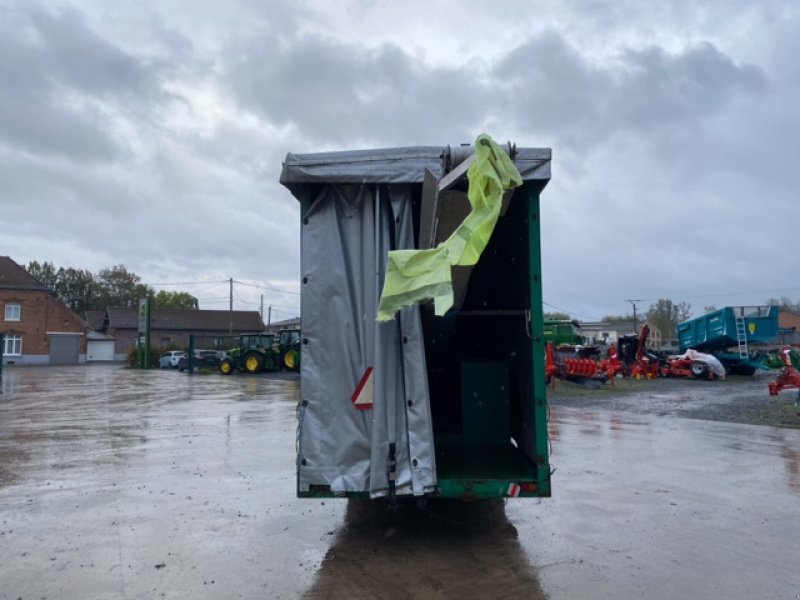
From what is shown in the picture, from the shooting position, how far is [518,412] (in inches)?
264

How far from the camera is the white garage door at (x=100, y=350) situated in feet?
214

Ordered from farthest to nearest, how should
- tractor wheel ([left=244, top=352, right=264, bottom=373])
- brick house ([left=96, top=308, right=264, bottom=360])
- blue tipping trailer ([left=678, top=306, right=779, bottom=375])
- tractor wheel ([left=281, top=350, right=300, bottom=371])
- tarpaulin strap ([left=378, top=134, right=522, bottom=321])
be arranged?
brick house ([left=96, top=308, right=264, bottom=360])
tractor wheel ([left=244, top=352, right=264, bottom=373])
tractor wheel ([left=281, top=350, right=300, bottom=371])
blue tipping trailer ([left=678, top=306, right=779, bottom=375])
tarpaulin strap ([left=378, top=134, right=522, bottom=321])

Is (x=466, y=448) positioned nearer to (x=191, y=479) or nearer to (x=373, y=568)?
(x=373, y=568)

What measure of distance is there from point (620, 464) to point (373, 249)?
5823mm

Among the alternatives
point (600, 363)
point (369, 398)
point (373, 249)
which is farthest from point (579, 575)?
point (600, 363)

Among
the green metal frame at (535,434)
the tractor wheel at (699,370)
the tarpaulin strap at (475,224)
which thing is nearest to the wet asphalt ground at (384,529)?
the green metal frame at (535,434)

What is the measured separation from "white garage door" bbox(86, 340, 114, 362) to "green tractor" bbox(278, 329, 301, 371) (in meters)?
38.3

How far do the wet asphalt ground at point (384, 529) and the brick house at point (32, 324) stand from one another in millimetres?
52921

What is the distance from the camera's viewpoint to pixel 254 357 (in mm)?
35875

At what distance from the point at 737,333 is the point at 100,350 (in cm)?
6219

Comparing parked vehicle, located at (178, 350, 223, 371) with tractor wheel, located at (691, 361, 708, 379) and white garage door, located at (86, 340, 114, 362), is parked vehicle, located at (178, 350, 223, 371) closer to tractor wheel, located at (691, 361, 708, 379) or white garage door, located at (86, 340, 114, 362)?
white garage door, located at (86, 340, 114, 362)

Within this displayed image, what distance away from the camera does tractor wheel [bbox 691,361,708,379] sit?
84.0ft

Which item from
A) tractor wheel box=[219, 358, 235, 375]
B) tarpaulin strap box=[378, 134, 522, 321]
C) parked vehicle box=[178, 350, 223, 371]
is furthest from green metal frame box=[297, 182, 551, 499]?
parked vehicle box=[178, 350, 223, 371]

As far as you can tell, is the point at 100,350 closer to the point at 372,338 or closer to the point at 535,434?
the point at 372,338
